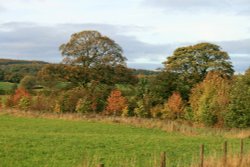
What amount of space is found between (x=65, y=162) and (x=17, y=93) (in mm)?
58813

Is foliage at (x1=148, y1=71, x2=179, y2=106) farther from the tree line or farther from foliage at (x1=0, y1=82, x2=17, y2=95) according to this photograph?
foliage at (x1=0, y1=82, x2=17, y2=95)

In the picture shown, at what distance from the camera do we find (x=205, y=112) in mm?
50125

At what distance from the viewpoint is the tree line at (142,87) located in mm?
50469

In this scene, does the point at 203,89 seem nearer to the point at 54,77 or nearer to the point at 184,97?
the point at 184,97

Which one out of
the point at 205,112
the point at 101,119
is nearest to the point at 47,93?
the point at 101,119

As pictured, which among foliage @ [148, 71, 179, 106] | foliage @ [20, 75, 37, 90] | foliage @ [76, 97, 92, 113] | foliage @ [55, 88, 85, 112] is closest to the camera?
foliage @ [76, 97, 92, 113]

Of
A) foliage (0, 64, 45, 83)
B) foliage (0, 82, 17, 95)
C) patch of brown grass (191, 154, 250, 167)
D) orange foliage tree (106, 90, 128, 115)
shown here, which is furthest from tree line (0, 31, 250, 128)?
patch of brown grass (191, 154, 250, 167)

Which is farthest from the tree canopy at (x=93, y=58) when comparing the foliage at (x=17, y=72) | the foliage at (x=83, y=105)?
the foliage at (x=17, y=72)

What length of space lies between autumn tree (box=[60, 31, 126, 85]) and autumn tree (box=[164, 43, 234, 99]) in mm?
9273

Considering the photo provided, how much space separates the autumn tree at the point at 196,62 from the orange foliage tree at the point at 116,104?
34.0 feet

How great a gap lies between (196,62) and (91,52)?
59.6 feet

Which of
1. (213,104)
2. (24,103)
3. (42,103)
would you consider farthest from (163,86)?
(24,103)

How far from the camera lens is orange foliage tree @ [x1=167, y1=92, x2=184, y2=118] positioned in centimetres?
5925

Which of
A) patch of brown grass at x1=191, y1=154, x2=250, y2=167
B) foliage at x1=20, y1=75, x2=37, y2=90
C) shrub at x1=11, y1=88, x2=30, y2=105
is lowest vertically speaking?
shrub at x1=11, y1=88, x2=30, y2=105
